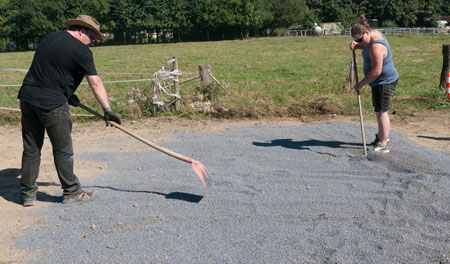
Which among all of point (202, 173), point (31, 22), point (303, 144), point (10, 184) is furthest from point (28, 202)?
point (31, 22)

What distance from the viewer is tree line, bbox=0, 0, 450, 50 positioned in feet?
202

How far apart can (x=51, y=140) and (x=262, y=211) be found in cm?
252

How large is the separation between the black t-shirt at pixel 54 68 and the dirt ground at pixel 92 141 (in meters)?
1.31

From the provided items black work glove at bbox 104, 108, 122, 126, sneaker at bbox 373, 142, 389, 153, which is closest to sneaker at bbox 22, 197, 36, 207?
black work glove at bbox 104, 108, 122, 126

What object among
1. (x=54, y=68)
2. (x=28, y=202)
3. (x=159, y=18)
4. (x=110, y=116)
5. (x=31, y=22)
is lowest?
(x=28, y=202)

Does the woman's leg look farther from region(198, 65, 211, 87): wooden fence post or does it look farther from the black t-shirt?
region(198, 65, 211, 87): wooden fence post

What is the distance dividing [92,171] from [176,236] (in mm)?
2706

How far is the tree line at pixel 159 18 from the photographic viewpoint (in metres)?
61.5

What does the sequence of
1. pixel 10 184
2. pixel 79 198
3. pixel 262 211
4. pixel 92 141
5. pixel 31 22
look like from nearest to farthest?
pixel 262 211 → pixel 79 198 → pixel 10 184 → pixel 92 141 → pixel 31 22

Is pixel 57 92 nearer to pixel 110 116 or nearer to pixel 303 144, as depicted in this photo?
pixel 110 116

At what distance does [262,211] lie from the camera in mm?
4691

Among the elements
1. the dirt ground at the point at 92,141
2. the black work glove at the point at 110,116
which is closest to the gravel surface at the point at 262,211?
the dirt ground at the point at 92,141

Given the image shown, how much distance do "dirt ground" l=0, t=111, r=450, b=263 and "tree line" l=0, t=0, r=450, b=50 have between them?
52.8m

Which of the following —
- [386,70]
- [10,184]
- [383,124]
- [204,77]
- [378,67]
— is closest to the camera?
[10,184]
